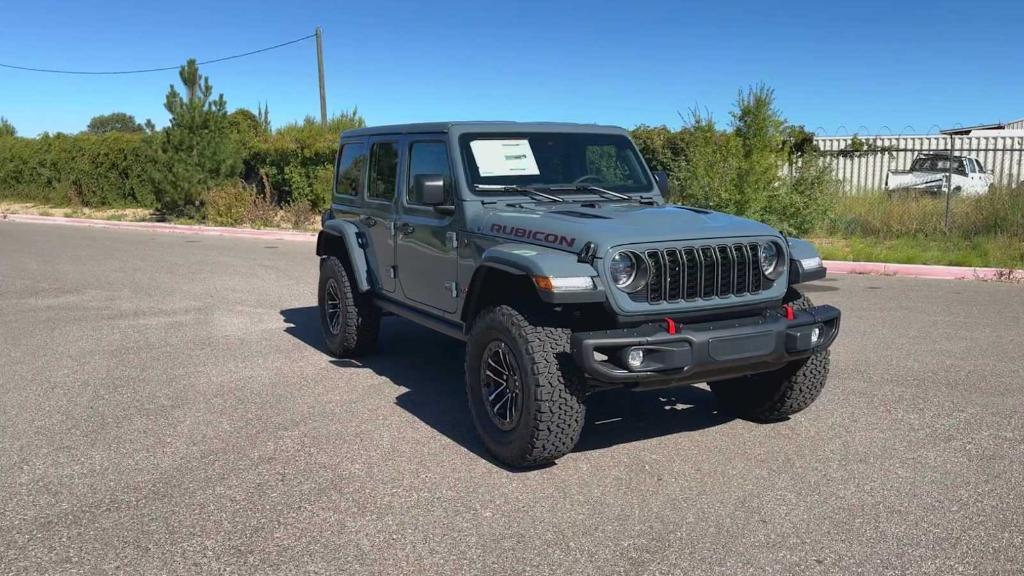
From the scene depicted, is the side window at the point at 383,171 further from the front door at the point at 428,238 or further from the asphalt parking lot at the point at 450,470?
the asphalt parking lot at the point at 450,470

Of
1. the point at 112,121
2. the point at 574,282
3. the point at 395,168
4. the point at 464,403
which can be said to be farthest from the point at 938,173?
the point at 112,121

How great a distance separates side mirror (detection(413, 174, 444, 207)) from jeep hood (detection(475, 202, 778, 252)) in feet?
1.03

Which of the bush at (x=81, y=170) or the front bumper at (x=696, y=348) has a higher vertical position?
the bush at (x=81, y=170)

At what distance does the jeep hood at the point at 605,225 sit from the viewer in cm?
445

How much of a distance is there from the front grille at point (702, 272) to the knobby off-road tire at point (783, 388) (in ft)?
1.56

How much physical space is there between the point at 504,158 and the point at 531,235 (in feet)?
3.36

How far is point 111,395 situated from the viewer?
6043 millimetres

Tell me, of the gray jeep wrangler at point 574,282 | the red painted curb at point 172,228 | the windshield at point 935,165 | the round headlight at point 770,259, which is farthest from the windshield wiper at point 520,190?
the windshield at point 935,165

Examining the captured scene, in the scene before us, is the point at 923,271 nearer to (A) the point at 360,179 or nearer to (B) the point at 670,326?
(A) the point at 360,179

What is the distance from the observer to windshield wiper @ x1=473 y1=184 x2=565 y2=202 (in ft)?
17.7

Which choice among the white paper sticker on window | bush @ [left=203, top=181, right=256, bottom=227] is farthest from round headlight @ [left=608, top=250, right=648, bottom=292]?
bush @ [left=203, top=181, right=256, bottom=227]

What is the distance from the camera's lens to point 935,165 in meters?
22.1

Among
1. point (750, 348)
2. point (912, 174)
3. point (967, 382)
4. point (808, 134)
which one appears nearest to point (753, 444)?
point (750, 348)

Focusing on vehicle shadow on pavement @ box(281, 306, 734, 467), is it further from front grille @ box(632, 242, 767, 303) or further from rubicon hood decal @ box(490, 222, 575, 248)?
rubicon hood decal @ box(490, 222, 575, 248)
